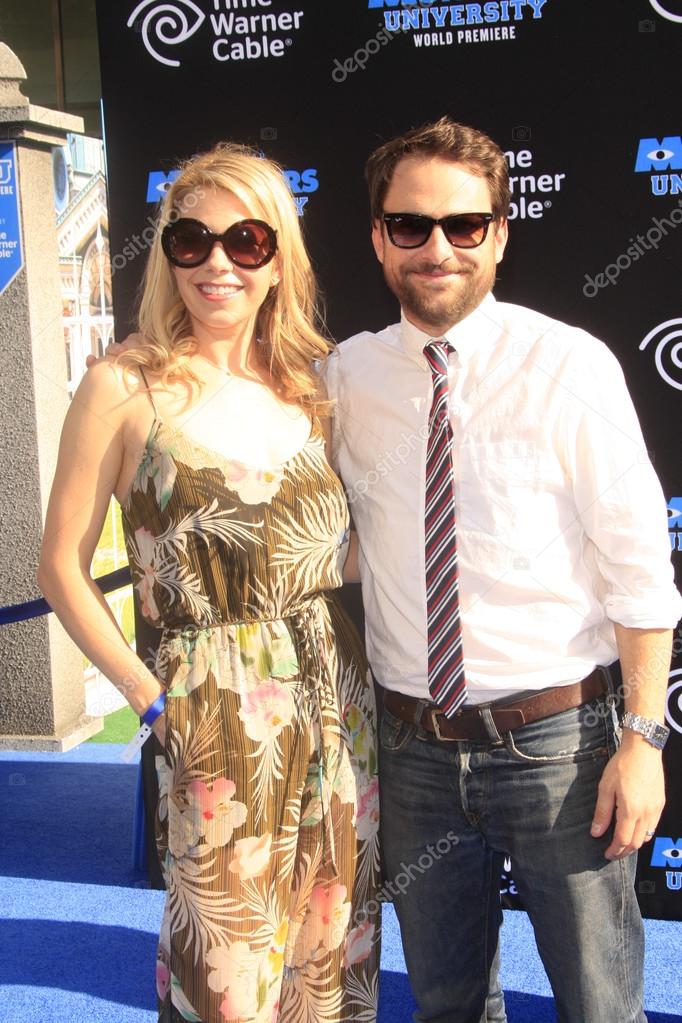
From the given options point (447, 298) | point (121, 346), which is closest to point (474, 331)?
point (447, 298)

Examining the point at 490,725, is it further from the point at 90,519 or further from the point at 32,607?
the point at 32,607

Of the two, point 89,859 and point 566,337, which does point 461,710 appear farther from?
point 89,859

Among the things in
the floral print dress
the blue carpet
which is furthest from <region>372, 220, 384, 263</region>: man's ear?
the blue carpet

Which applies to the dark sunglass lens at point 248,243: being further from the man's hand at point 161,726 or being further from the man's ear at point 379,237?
the man's hand at point 161,726

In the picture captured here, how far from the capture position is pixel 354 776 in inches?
82.4

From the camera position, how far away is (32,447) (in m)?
5.35

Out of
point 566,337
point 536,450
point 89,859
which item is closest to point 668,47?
point 566,337

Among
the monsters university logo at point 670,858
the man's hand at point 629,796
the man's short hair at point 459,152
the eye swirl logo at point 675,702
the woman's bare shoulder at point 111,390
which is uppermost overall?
the man's short hair at point 459,152

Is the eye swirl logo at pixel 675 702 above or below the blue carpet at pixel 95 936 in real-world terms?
above

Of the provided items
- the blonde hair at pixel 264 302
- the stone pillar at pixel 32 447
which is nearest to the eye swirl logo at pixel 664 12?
the blonde hair at pixel 264 302

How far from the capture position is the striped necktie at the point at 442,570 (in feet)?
6.61

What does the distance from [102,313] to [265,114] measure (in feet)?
11.3

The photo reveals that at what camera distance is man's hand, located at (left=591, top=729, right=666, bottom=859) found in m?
1.93

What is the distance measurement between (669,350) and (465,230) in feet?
4.57
